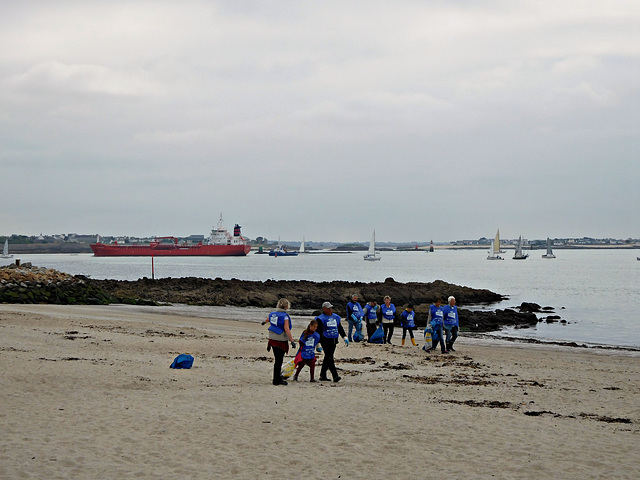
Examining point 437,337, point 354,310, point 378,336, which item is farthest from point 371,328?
point 437,337

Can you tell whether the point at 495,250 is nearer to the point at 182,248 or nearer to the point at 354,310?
the point at 182,248

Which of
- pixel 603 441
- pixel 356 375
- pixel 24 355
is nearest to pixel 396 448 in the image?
pixel 603 441

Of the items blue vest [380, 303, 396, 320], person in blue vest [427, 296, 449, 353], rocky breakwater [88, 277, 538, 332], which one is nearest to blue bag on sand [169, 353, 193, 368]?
person in blue vest [427, 296, 449, 353]

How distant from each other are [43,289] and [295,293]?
15487 millimetres

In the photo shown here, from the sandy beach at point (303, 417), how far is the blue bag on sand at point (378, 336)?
2320mm

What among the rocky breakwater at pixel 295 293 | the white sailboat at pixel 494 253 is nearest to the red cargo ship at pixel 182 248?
the white sailboat at pixel 494 253

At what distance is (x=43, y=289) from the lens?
33094 mm

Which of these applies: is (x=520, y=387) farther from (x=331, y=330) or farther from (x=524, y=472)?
(x=524, y=472)

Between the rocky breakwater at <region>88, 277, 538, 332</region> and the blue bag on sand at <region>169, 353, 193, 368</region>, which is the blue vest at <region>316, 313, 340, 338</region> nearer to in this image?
the blue bag on sand at <region>169, 353, 193, 368</region>

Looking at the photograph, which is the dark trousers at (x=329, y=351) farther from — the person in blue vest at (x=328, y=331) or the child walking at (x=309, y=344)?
the child walking at (x=309, y=344)

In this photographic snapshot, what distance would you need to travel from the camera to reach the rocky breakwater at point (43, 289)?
3086cm

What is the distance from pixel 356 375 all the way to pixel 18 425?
6645mm

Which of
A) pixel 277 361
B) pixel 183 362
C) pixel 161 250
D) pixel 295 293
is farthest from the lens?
pixel 161 250

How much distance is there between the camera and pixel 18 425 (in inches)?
307
